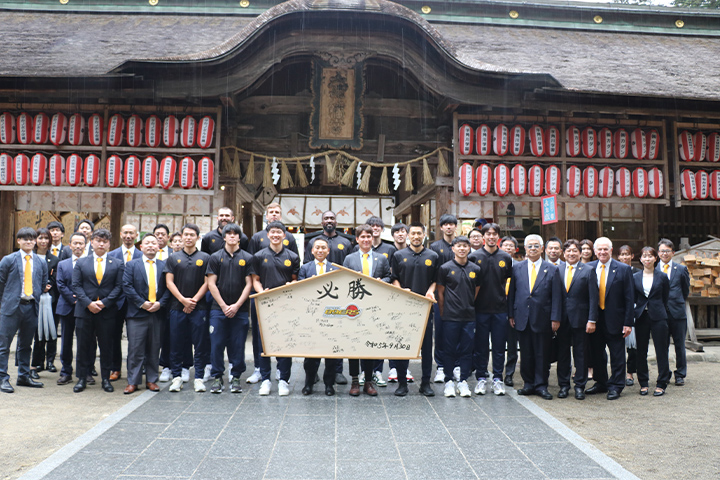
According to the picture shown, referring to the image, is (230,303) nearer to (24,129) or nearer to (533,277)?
(533,277)

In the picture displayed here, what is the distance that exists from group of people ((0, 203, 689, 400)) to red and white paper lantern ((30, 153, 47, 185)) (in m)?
4.22

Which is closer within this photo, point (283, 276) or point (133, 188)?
point (283, 276)

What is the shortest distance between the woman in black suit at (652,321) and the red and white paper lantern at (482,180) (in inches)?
153

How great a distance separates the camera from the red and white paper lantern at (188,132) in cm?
1051

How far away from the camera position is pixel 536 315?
6508 millimetres

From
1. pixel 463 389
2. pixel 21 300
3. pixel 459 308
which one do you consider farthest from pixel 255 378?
pixel 21 300

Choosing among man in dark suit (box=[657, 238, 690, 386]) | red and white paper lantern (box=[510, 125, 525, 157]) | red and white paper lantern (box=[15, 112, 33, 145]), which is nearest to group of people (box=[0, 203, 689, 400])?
man in dark suit (box=[657, 238, 690, 386])

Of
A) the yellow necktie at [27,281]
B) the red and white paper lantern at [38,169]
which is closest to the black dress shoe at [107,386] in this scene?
the yellow necktie at [27,281]

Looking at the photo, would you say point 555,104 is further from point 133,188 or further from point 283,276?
point 133,188

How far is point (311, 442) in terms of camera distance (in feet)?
15.4

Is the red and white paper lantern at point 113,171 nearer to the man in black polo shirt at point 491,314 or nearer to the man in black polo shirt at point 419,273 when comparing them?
the man in black polo shirt at point 419,273

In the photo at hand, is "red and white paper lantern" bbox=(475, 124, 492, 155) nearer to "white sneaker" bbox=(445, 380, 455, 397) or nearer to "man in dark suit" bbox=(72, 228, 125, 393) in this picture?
"white sneaker" bbox=(445, 380, 455, 397)

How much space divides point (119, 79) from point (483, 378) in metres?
8.28

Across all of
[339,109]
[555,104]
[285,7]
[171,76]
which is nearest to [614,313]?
[555,104]
